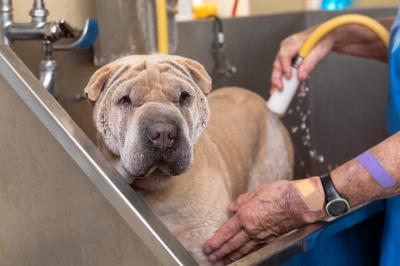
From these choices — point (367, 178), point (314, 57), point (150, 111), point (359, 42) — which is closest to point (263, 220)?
point (367, 178)

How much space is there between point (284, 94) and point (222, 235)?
442 mm

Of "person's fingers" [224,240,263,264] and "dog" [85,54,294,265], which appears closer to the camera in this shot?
"dog" [85,54,294,265]

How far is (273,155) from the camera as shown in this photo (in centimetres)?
126

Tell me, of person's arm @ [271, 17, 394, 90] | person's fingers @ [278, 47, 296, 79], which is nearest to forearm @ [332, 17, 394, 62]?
person's arm @ [271, 17, 394, 90]

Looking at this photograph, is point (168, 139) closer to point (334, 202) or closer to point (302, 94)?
point (334, 202)

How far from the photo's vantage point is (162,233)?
0.62 m

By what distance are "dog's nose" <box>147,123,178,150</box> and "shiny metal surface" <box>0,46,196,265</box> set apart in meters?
0.06

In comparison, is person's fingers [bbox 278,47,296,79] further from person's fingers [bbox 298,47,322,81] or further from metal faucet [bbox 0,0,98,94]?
metal faucet [bbox 0,0,98,94]

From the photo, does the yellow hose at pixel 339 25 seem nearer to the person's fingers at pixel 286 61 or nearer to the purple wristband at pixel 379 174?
the person's fingers at pixel 286 61

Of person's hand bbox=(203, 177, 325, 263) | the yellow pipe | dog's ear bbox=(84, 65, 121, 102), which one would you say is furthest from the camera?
the yellow pipe

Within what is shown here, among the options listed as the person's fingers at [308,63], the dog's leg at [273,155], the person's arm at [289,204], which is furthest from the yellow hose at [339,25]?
the person's arm at [289,204]

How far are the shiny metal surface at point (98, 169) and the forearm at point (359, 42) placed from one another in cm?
76

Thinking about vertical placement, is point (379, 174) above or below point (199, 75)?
below

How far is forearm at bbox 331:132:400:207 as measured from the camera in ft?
2.64
